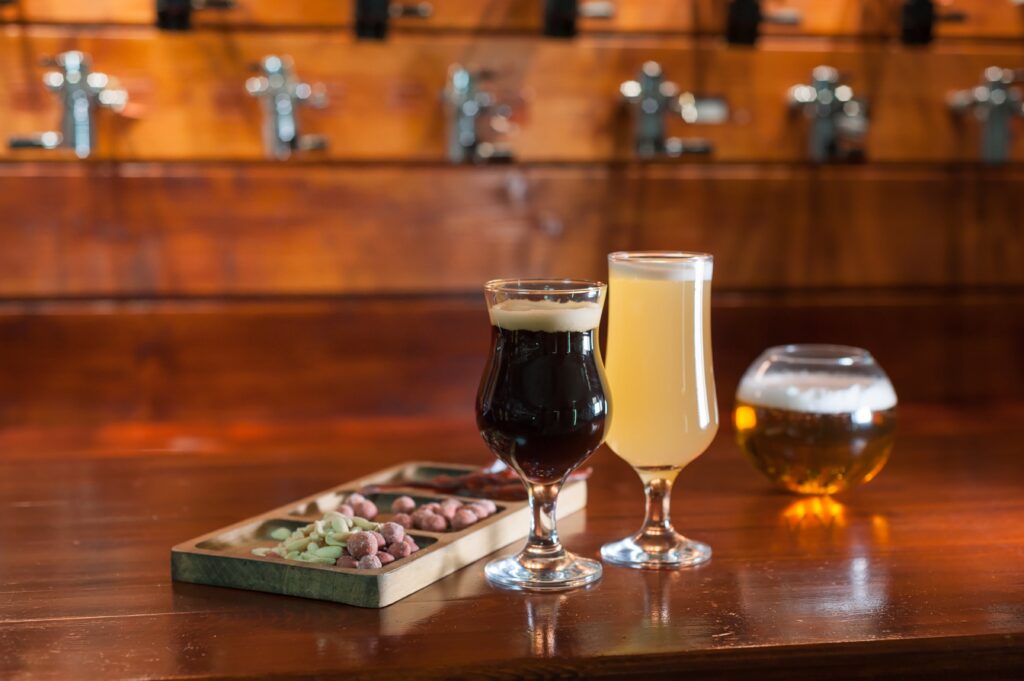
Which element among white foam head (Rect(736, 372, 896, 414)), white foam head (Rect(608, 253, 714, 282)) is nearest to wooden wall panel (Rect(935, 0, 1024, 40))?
white foam head (Rect(736, 372, 896, 414))

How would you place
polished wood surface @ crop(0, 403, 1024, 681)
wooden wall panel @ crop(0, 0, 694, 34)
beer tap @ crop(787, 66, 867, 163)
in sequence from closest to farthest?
1. polished wood surface @ crop(0, 403, 1024, 681)
2. wooden wall panel @ crop(0, 0, 694, 34)
3. beer tap @ crop(787, 66, 867, 163)

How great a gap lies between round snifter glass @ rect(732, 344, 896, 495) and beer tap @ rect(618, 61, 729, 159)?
0.92 metres

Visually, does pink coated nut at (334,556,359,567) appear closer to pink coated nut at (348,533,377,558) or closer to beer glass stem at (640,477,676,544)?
pink coated nut at (348,533,377,558)

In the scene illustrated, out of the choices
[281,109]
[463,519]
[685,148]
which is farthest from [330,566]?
[685,148]

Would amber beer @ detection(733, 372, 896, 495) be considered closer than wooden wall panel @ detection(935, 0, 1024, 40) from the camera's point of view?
Yes

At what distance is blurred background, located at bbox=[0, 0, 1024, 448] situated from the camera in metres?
2.23

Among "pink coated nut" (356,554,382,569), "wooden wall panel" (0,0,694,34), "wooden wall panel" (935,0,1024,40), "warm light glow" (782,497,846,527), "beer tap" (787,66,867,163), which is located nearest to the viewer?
"pink coated nut" (356,554,382,569)

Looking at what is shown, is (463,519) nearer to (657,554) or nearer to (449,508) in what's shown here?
(449,508)

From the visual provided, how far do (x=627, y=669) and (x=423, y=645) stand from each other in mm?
146

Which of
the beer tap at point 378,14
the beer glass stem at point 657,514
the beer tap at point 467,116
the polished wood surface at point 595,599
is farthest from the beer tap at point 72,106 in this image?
the beer glass stem at point 657,514

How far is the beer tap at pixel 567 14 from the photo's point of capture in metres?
2.23

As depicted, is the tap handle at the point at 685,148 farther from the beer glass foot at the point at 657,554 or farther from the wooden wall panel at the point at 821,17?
the beer glass foot at the point at 657,554

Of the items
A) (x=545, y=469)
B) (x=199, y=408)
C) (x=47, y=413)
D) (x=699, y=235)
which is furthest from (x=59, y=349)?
(x=545, y=469)

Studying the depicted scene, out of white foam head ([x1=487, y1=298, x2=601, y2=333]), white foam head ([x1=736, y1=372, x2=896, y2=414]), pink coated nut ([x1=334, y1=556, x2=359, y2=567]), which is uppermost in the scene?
white foam head ([x1=487, y1=298, x2=601, y2=333])
